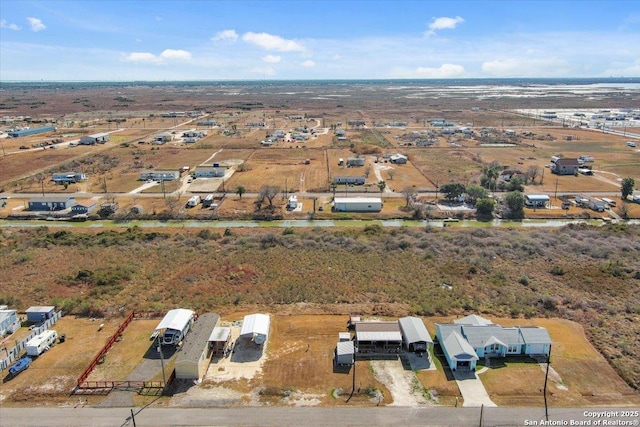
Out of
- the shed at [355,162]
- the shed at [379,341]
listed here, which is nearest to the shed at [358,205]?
the shed at [355,162]

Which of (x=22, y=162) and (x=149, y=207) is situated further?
(x=22, y=162)

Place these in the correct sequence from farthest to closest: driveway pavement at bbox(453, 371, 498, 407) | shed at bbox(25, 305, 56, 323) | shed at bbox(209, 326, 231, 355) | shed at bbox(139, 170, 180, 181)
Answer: shed at bbox(139, 170, 180, 181), shed at bbox(25, 305, 56, 323), shed at bbox(209, 326, 231, 355), driveway pavement at bbox(453, 371, 498, 407)

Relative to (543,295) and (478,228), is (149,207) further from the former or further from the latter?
(543,295)

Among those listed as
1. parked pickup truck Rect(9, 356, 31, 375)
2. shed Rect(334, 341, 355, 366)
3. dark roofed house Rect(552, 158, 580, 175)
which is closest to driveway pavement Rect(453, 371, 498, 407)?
shed Rect(334, 341, 355, 366)

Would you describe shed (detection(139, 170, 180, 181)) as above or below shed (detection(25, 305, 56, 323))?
above

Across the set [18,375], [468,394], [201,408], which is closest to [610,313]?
[468,394]

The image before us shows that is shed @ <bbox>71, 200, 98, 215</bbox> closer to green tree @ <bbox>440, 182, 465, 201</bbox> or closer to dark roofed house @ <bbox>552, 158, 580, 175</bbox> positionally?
green tree @ <bbox>440, 182, 465, 201</bbox>
